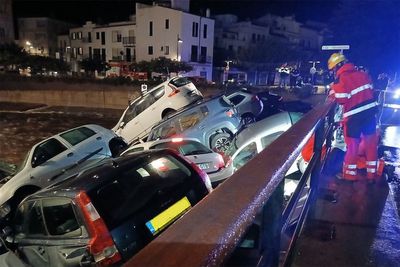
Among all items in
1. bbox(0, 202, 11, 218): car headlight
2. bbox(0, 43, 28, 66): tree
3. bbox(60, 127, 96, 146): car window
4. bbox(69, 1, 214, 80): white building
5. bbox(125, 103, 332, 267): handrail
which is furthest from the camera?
bbox(69, 1, 214, 80): white building

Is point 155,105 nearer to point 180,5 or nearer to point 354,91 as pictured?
point 354,91

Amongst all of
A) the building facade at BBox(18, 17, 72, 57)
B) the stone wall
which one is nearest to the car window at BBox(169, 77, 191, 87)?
the stone wall

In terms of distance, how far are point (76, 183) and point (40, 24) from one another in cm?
6539

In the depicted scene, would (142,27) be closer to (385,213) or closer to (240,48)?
(240,48)

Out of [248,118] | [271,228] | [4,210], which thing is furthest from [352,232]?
[248,118]

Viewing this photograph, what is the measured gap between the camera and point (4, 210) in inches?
285

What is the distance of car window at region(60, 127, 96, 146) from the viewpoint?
9.15 metres

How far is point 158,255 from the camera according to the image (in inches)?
31.4

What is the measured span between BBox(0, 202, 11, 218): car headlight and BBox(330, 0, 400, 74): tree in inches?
606

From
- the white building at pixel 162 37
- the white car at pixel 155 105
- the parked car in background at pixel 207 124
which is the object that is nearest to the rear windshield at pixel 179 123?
the parked car in background at pixel 207 124

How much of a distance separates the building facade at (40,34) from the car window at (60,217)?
61075mm

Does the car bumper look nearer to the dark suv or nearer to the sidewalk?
the dark suv

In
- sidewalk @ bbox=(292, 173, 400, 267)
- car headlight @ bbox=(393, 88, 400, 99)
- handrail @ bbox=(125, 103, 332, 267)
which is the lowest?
sidewalk @ bbox=(292, 173, 400, 267)

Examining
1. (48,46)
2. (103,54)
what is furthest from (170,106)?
(48,46)
